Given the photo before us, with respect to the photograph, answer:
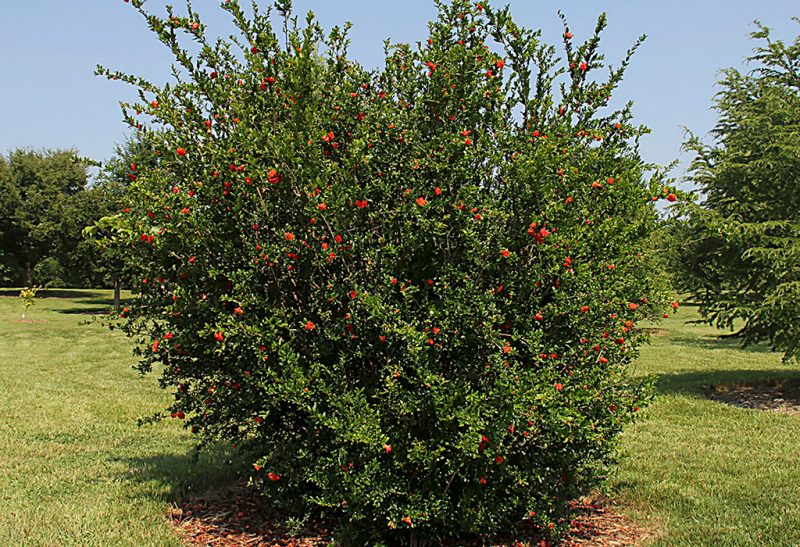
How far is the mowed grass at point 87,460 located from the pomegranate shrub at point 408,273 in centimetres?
118

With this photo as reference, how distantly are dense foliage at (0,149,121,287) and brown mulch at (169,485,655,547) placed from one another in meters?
27.6

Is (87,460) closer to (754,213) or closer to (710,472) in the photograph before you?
(710,472)

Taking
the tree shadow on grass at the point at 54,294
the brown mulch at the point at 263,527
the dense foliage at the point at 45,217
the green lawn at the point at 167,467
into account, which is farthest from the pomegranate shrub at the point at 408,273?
the tree shadow on grass at the point at 54,294

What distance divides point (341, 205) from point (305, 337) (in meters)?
0.91

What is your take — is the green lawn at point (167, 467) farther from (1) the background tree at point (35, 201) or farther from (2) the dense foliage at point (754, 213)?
(1) the background tree at point (35, 201)

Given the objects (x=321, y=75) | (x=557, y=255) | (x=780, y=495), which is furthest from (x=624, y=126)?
(x=780, y=495)

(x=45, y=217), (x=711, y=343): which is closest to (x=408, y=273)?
(x=711, y=343)

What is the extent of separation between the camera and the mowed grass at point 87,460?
201 inches

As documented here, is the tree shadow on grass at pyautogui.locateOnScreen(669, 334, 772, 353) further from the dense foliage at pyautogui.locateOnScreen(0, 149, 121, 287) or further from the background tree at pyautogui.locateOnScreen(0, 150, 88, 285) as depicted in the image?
the background tree at pyautogui.locateOnScreen(0, 150, 88, 285)

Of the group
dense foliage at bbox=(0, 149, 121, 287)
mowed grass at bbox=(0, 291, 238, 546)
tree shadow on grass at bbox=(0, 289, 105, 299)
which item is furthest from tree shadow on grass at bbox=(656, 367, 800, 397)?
tree shadow on grass at bbox=(0, 289, 105, 299)

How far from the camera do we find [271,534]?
5008 mm

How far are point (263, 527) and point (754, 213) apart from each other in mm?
9606

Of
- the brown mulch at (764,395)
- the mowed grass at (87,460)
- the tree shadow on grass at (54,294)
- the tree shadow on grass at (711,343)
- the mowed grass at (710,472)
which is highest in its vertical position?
the tree shadow on grass at (54,294)

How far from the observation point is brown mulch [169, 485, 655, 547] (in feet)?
16.1
